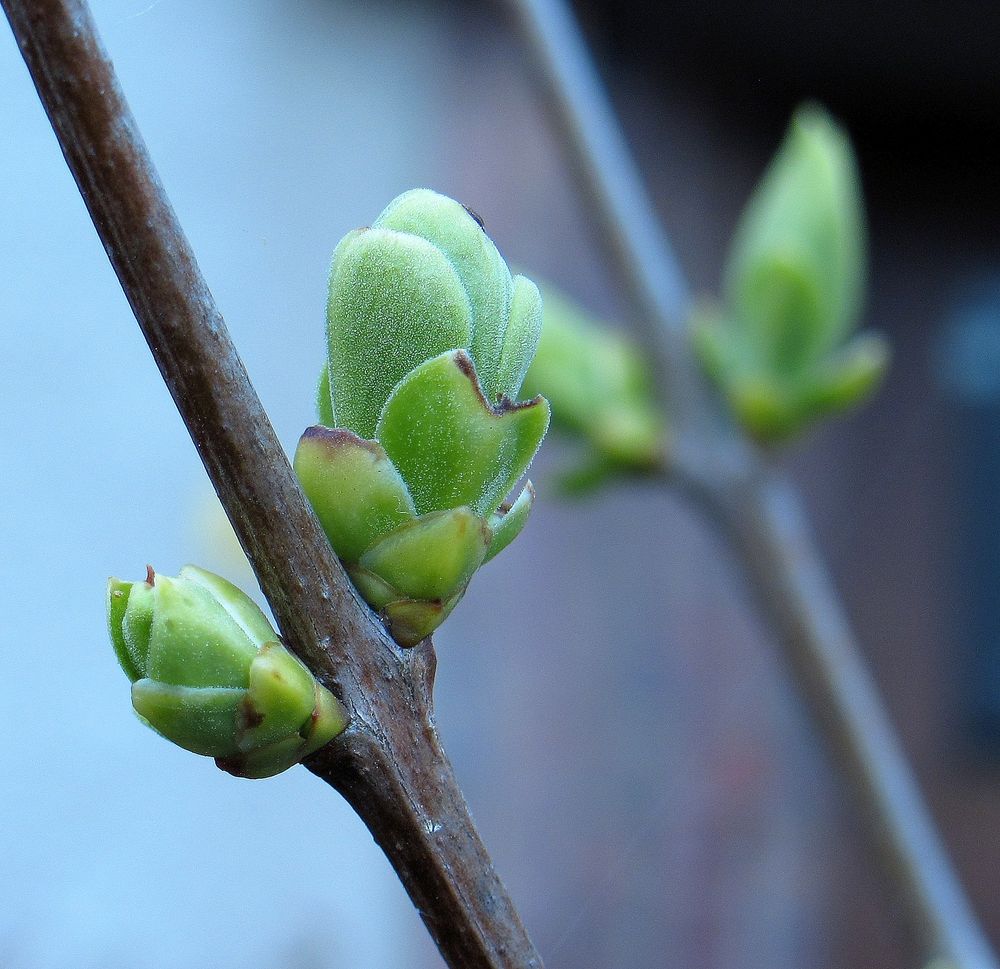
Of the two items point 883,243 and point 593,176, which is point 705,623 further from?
point 593,176

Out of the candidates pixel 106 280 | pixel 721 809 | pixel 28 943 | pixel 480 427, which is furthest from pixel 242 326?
pixel 721 809

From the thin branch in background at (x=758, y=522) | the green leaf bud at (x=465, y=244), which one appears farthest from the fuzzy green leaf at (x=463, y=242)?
the thin branch in background at (x=758, y=522)

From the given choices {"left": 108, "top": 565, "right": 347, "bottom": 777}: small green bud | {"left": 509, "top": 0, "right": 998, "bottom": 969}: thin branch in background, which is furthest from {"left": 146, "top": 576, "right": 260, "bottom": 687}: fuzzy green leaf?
{"left": 509, "top": 0, "right": 998, "bottom": 969}: thin branch in background

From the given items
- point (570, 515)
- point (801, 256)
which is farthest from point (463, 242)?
point (570, 515)

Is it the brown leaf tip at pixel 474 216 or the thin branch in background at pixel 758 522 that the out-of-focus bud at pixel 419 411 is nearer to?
the brown leaf tip at pixel 474 216

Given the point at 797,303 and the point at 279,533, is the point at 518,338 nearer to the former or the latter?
the point at 279,533

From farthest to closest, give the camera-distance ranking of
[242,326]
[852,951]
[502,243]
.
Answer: [852,951], [502,243], [242,326]

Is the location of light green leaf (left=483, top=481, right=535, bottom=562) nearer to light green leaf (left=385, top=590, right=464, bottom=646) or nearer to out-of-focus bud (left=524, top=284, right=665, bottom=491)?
light green leaf (left=385, top=590, right=464, bottom=646)
